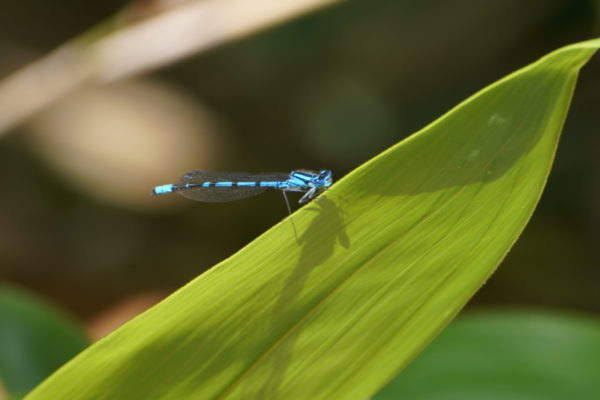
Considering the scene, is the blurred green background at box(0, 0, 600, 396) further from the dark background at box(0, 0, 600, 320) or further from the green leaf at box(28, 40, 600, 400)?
the green leaf at box(28, 40, 600, 400)

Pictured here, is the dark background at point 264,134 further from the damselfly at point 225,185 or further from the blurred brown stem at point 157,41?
the damselfly at point 225,185

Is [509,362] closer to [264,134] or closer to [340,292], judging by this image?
[340,292]

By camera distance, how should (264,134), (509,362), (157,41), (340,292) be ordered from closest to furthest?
(340,292)
(509,362)
(157,41)
(264,134)

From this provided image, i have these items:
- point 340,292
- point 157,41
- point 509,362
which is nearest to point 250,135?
point 157,41

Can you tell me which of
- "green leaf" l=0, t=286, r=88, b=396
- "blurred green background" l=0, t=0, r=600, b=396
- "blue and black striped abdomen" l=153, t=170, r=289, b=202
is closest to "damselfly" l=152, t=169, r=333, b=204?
"blue and black striped abdomen" l=153, t=170, r=289, b=202

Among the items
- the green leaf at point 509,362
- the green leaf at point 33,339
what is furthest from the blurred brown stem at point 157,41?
the green leaf at point 509,362

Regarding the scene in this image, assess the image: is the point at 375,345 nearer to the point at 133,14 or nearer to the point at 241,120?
the point at 133,14
